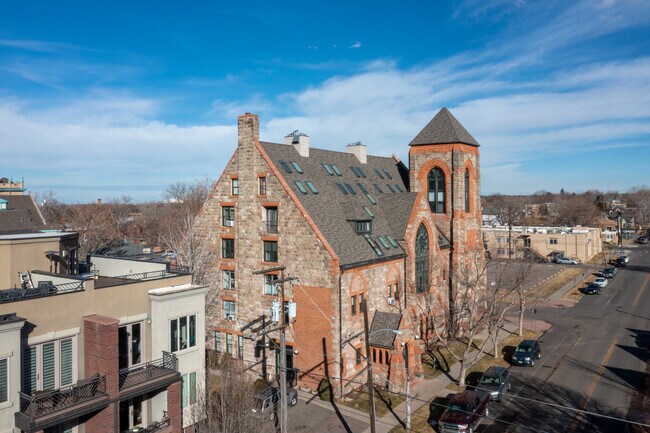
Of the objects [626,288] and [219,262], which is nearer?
[219,262]

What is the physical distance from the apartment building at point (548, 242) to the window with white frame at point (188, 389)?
7121 centimetres

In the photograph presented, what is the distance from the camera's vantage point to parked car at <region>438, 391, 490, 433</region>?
22859mm

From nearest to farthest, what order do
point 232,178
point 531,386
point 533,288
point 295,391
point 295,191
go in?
1. point 295,391
2. point 531,386
3. point 295,191
4. point 232,178
5. point 533,288

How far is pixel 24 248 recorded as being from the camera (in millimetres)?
21672

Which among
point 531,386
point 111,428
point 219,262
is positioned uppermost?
point 219,262

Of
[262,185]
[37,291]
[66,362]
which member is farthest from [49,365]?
[262,185]

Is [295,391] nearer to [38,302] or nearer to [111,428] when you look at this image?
[111,428]

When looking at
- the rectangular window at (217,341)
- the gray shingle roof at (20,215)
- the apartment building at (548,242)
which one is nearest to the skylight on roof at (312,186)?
the rectangular window at (217,341)

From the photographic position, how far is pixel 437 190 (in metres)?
41.9

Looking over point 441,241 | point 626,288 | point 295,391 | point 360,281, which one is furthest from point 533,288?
point 295,391

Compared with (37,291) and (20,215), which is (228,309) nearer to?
(37,291)

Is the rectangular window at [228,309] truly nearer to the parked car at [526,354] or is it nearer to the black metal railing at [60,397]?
the black metal railing at [60,397]

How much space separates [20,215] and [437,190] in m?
45.8

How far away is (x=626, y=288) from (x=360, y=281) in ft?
167
